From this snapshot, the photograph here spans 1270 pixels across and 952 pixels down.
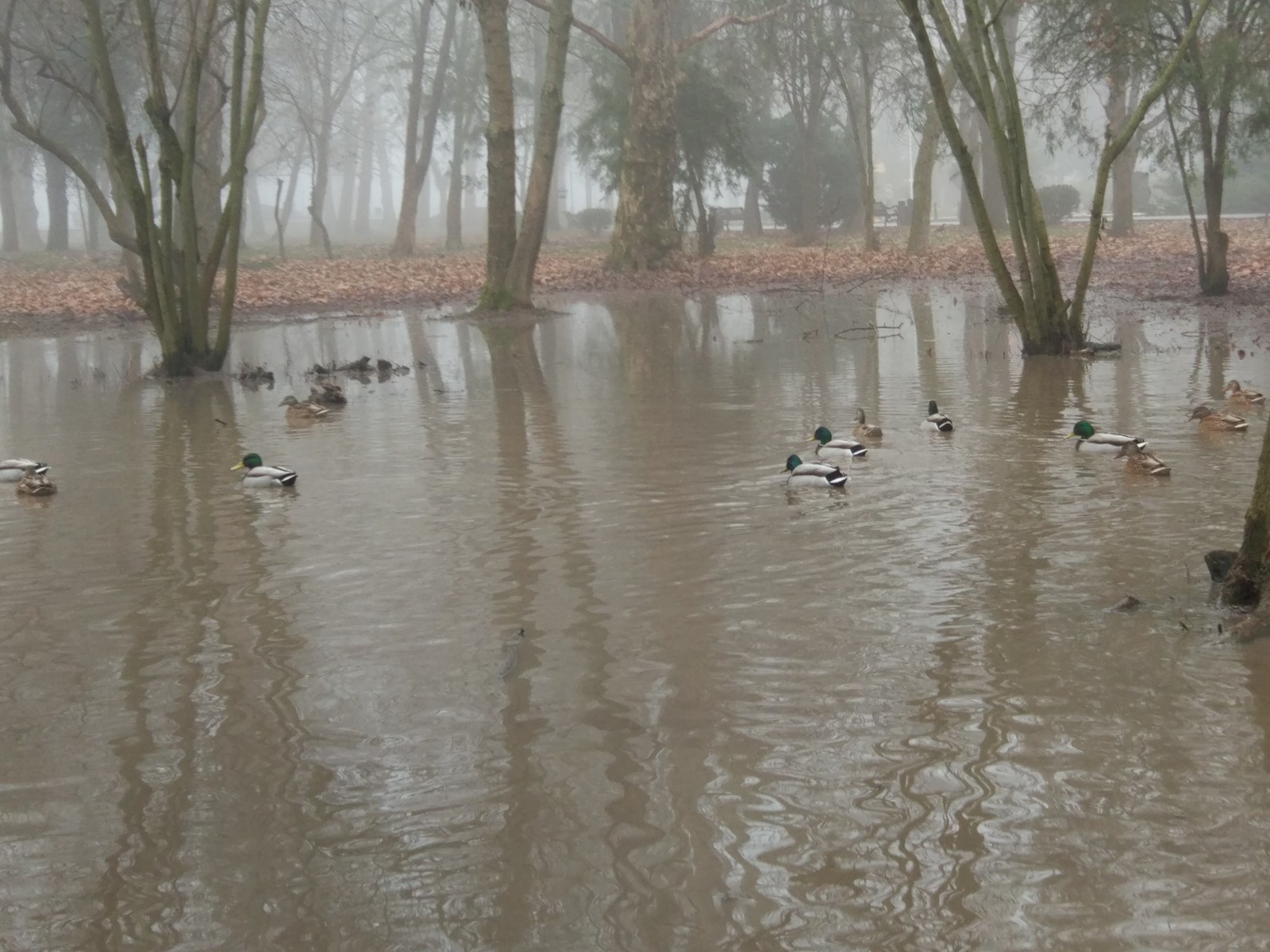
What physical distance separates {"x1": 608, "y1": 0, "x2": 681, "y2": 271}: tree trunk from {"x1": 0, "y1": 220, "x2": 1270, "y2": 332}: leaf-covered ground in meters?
0.69

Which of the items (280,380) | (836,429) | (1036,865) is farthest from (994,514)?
(280,380)

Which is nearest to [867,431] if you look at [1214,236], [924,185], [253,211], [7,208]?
[1214,236]

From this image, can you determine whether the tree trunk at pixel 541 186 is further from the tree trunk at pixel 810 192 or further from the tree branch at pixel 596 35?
the tree trunk at pixel 810 192

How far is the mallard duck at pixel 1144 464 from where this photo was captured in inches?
418

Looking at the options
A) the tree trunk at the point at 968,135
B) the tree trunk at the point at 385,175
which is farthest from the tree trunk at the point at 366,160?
the tree trunk at the point at 968,135

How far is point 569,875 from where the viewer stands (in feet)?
16.5

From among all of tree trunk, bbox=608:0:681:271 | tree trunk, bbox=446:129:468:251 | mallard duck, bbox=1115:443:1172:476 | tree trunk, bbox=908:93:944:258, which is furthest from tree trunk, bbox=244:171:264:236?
mallard duck, bbox=1115:443:1172:476

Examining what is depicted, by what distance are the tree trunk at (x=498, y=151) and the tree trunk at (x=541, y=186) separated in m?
0.18

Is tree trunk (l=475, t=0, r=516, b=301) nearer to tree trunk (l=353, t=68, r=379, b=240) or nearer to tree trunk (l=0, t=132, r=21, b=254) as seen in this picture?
tree trunk (l=0, t=132, r=21, b=254)

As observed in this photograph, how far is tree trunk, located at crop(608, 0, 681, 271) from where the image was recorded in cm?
3397

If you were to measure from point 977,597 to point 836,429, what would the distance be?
18.3ft

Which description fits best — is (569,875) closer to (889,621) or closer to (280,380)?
(889,621)

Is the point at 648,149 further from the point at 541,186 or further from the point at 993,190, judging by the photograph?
the point at 993,190

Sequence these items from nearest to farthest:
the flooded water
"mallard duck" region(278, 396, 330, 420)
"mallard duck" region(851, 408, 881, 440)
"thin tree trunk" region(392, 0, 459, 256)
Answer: the flooded water
"mallard duck" region(851, 408, 881, 440)
"mallard duck" region(278, 396, 330, 420)
"thin tree trunk" region(392, 0, 459, 256)
